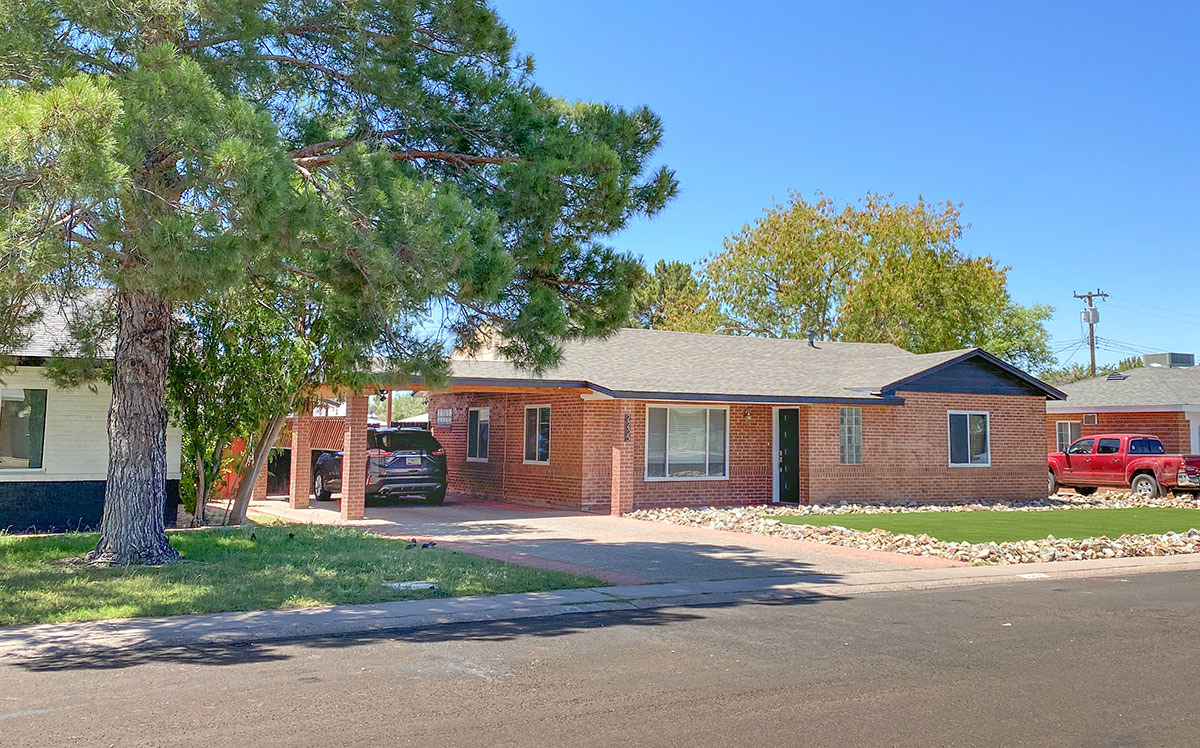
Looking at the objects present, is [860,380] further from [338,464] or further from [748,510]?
[338,464]

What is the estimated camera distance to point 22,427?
1584cm

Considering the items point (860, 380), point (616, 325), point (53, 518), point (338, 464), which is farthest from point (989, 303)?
point (53, 518)

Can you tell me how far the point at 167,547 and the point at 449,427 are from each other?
14.3m

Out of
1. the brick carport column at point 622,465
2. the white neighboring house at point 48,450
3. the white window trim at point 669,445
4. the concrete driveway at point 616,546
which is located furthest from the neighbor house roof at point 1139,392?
the white neighboring house at point 48,450

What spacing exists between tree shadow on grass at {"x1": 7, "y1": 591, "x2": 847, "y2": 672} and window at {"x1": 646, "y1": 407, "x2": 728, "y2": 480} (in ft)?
36.8

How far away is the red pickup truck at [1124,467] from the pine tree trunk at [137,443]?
75.5ft

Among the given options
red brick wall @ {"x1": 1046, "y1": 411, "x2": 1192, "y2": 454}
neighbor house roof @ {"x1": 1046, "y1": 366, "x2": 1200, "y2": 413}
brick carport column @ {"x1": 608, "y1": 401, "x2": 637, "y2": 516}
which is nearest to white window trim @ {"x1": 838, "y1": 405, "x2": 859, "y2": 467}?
brick carport column @ {"x1": 608, "y1": 401, "x2": 637, "y2": 516}

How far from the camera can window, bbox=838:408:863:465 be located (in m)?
23.6

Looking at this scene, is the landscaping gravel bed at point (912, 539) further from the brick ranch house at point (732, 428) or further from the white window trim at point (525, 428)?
the white window trim at point (525, 428)

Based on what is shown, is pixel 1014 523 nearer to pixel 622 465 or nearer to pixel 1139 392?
pixel 622 465

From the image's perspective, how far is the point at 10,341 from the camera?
44.8 ft

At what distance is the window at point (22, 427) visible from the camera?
51.5 feet

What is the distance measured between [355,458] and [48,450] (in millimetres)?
5215

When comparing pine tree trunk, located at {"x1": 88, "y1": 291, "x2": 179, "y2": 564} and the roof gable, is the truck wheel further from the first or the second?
pine tree trunk, located at {"x1": 88, "y1": 291, "x2": 179, "y2": 564}
